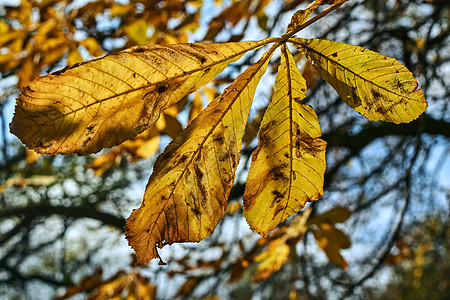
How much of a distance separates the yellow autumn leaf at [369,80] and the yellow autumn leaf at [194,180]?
8cm

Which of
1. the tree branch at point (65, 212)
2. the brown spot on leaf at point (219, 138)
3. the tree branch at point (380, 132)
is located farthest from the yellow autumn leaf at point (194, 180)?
the tree branch at point (380, 132)

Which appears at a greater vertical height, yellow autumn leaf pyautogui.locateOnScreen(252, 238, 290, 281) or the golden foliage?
the golden foliage

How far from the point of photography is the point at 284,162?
0.47 meters

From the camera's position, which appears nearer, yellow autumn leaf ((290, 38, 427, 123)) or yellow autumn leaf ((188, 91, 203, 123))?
yellow autumn leaf ((290, 38, 427, 123))

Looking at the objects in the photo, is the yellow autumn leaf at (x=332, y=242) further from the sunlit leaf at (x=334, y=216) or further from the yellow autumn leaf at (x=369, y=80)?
the yellow autumn leaf at (x=369, y=80)

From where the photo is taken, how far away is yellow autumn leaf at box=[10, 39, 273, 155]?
39 cm

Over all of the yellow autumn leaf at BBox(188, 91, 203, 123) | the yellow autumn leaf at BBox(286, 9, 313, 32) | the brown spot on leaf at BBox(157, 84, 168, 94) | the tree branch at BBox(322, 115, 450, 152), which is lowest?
the brown spot on leaf at BBox(157, 84, 168, 94)

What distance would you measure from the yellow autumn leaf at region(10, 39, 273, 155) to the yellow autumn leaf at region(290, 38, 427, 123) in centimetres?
14

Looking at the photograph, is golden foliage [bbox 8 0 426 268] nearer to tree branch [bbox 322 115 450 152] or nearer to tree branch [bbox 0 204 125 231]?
tree branch [bbox 0 204 125 231]

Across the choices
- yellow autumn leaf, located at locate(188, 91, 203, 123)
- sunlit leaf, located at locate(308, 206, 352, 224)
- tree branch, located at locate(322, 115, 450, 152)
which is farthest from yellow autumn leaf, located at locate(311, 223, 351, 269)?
yellow autumn leaf, located at locate(188, 91, 203, 123)

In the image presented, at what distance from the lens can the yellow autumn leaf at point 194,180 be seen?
0.42 metres

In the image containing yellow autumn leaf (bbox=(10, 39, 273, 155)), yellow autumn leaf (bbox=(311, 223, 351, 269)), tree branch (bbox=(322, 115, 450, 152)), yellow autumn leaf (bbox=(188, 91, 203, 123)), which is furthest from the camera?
tree branch (bbox=(322, 115, 450, 152))

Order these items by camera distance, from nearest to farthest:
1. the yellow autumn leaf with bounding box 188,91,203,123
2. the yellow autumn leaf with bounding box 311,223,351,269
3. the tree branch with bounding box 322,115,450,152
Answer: the yellow autumn leaf with bounding box 311,223,351,269
the yellow autumn leaf with bounding box 188,91,203,123
the tree branch with bounding box 322,115,450,152

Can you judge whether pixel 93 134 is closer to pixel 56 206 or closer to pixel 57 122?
pixel 57 122
